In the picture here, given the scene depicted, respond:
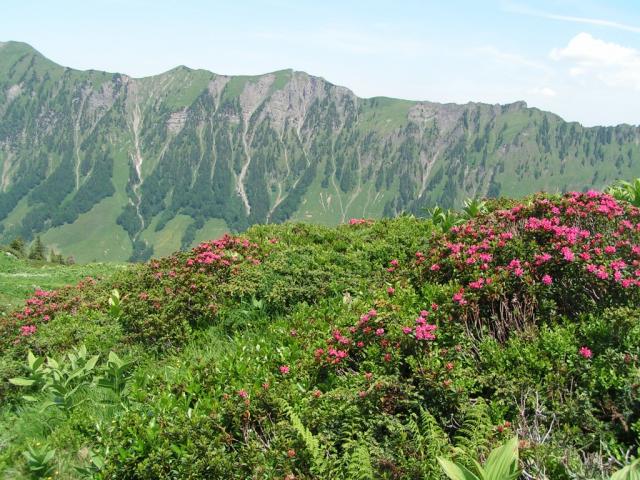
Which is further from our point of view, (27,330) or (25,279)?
(25,279)

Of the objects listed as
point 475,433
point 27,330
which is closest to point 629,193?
point 475,433

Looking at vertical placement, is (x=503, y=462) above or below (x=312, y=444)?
above

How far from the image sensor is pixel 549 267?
8.20 meters

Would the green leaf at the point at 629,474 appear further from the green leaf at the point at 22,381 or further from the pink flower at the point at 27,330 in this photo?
the pink flower at the point at 27,330

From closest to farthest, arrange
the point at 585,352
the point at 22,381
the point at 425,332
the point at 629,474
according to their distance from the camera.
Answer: the point at 629,474 < the point at 585,352 < the point at 425,332 < the point at 22,381

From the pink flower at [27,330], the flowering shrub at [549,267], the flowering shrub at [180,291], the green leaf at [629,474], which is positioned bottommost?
the pink flower at [27,330]

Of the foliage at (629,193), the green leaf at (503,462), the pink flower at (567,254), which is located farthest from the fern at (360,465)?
the foliage at (629,193)

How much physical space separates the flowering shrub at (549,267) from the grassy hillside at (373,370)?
0.03 meters

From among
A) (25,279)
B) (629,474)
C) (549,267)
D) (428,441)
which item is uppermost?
(549,267)

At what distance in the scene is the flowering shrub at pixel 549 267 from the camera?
25.5ft

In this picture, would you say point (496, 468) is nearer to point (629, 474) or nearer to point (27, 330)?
point (629, 474)

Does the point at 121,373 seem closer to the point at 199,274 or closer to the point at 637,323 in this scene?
the point at 199,274

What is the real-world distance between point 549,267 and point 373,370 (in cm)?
335

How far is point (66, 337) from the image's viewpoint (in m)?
11.9
